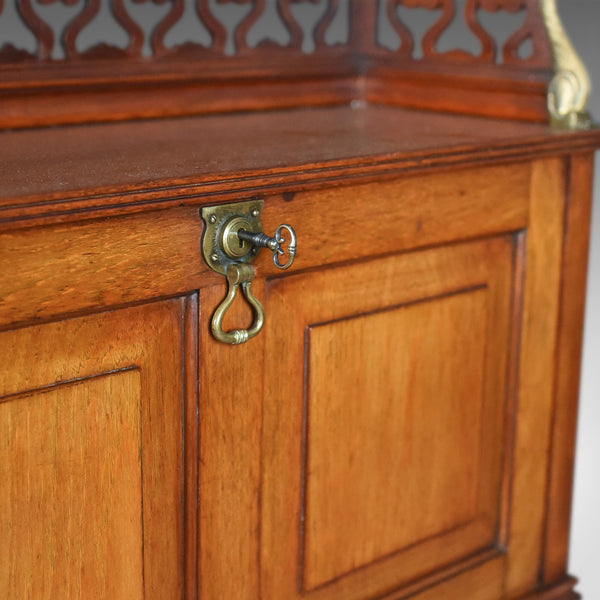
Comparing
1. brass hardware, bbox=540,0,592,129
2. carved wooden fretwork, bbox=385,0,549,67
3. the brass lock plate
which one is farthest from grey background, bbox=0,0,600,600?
the brass lock plate

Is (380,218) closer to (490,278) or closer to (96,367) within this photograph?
(490,278)

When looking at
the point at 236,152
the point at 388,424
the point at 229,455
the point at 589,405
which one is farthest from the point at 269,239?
the point at 589,405

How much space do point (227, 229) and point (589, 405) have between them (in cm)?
165

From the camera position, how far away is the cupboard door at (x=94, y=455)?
1105 mm

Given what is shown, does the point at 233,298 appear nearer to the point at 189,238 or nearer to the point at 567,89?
the point at 189,238

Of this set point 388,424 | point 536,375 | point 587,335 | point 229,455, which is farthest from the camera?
point 587,335

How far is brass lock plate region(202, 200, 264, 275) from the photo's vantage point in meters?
1.18

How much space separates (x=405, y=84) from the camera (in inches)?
70.0

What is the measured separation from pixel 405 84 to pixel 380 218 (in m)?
0.50

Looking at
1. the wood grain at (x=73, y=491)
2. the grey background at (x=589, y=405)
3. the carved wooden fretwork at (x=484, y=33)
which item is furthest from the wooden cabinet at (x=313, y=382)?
the grey background at (x=589, y=405)

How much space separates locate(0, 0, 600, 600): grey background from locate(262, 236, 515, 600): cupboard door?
0.54 meters

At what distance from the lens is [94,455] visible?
1.17 metres

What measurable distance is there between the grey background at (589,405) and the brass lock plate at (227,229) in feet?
3.82

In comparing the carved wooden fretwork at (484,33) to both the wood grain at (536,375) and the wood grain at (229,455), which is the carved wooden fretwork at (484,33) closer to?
the wood grain at (536,375)
